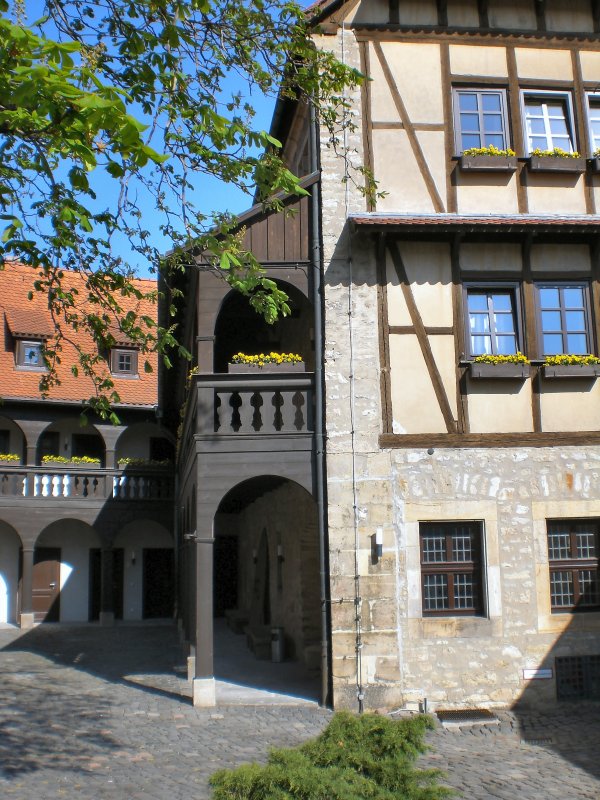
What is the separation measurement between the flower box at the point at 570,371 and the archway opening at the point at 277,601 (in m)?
3.87

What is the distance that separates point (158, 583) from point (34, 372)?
740cm

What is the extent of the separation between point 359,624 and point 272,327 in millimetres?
7552

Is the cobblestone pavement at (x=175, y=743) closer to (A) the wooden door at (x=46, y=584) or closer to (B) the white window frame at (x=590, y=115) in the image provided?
(B) the white window frame at (x=590, y=115)

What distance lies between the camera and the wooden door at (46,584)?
24875 millimetres

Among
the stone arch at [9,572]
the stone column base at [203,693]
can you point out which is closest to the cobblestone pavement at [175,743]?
the stone column base at [203,693]

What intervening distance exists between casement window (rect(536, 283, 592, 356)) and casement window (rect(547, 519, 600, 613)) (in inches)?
97.0

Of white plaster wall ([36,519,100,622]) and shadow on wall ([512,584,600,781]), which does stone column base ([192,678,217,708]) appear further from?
Result: white plaster wall ([36,519,100,622])

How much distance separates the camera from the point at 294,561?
49.5ft

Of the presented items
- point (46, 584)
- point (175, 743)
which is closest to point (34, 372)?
point (46, 584)

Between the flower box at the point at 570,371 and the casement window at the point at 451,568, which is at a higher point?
the flower box at the point at 570,371

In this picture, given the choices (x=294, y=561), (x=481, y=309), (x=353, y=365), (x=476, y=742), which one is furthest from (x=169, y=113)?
(x=294, y=561)

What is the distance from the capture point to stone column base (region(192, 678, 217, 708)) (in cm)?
1110

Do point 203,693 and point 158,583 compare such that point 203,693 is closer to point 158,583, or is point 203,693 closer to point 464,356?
point 464,356

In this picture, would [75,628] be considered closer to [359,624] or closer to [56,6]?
[359,624]
